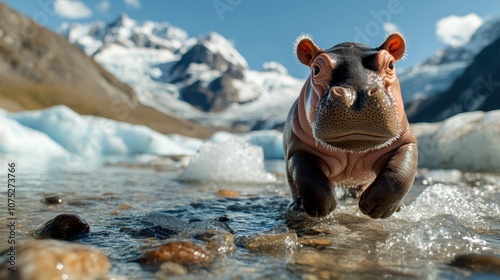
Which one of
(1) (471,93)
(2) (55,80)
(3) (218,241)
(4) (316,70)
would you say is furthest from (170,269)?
(2) (55,80)

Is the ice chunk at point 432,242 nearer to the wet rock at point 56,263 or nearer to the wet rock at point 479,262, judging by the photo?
the wet rock at point 479,262

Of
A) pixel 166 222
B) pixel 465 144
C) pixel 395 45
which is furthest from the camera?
pixel 465 144

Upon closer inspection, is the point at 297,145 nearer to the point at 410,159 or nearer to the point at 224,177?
the point at 410,159

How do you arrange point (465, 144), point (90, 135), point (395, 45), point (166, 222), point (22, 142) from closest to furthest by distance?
point (166, 222) → point (395, 45) → point (465, 144) → point (22, 142) → point (90, 135)

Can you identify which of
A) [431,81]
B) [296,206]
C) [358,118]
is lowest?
[296,206]

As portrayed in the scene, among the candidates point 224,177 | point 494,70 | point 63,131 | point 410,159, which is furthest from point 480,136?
point 494,70

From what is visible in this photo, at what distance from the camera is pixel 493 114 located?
546 inches

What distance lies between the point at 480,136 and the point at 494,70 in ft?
314

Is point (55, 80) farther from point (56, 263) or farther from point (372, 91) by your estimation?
point (56, 263)

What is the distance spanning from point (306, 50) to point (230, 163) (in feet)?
14.7

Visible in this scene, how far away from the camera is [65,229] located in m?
2.74

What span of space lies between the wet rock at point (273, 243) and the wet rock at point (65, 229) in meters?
1.16

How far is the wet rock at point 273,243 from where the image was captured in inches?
97.3

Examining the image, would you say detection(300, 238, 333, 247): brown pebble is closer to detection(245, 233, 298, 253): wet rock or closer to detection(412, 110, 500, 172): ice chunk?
detection(245, 233, 298, 253): wet rock
